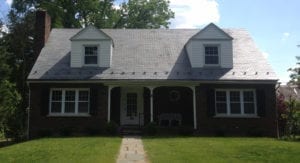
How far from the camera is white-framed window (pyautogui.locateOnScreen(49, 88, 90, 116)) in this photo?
22.3 metres

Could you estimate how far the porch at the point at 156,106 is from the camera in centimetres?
2331

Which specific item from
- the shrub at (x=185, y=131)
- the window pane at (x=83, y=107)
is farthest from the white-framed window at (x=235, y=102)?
the window pane at (x=83, y=107)

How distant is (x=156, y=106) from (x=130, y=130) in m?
2.29

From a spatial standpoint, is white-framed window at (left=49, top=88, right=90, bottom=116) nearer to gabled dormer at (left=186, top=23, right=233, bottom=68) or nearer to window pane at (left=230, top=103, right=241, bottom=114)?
gabled dormer at (left=186, top=23, right=233, bottom=68)

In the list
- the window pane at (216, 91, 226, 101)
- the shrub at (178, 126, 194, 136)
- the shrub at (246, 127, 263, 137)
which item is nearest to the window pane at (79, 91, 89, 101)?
the shrub at (178, 126, 194, 136)

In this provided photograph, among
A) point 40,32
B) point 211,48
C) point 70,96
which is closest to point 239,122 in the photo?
point 211,48

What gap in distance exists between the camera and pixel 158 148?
14.4 m

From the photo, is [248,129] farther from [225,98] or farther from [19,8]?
[19,8]

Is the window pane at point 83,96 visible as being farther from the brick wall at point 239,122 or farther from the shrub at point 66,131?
the brick wall at point 239,122

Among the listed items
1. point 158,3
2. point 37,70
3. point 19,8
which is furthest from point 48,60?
point 158,3

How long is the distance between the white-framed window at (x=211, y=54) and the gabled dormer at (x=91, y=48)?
18.4 ft

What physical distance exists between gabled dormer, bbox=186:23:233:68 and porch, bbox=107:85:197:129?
1.87 m

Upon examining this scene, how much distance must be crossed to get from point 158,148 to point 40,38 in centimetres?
1406

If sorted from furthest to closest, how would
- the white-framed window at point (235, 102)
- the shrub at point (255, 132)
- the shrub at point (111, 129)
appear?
1. the white-framed window at point (235, 102)
2. the shrub at point (255, 132)
3. the shrub at point (111, 129)
